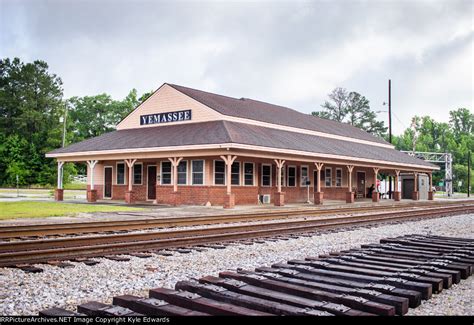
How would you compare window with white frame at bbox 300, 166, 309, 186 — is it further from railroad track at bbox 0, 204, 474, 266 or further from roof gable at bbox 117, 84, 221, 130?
railroad track at bbox 0, 204, 474, 266

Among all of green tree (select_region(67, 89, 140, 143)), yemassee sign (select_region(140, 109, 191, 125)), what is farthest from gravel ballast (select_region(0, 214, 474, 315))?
green tree (select_region(67, 89, 140, 143))

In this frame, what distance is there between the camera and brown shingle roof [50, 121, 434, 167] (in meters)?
22.7

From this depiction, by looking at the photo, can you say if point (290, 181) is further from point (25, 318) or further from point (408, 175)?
point (25, 318)

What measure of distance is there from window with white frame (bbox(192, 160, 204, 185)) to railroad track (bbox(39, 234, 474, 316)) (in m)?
16.8

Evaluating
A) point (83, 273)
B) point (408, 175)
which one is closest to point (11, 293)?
point (83, 273)

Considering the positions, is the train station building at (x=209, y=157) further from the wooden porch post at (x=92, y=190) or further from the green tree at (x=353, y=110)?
the green tree at (x=353, y=110)

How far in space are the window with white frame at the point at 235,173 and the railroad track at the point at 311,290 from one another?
17169 mm

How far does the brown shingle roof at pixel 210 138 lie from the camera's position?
2273 centimetres

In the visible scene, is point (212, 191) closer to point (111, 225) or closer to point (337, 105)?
point (111, 225)

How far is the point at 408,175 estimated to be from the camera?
41125 millimetres

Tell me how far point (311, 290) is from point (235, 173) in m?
19.7

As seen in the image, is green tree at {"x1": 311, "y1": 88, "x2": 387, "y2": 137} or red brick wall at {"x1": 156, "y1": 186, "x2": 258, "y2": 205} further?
green tree at {"x1": 311, "y1": 88, "x2": 387, "y2": 137}

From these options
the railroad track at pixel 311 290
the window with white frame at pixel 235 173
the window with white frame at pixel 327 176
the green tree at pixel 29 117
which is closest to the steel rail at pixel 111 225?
the railroad track at pixel 311 290

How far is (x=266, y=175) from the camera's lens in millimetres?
26859
